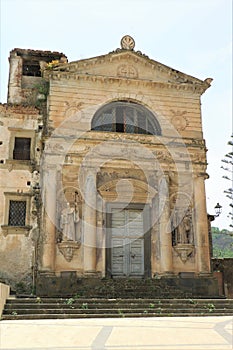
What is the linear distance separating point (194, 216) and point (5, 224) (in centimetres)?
772

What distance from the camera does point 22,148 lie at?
16.8m

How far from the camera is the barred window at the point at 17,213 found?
15.8 meters

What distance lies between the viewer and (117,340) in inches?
276

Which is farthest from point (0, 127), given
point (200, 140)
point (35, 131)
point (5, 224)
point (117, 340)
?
point (117, 340)

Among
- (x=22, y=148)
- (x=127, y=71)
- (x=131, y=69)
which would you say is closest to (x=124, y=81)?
(x=127, y=71)

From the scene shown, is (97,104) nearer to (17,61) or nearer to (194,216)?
(17,61)

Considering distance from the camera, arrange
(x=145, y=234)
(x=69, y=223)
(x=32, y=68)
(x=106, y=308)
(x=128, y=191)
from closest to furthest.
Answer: (x=106, y=308)
(x=69, y=223)
(x=128, y=191)
(x=145, y=234)
(x=32, y=68)

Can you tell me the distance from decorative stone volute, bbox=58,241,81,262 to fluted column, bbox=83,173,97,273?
0.40 meters

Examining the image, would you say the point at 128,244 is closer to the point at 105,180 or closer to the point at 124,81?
the point at 105,180

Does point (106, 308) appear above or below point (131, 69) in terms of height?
below

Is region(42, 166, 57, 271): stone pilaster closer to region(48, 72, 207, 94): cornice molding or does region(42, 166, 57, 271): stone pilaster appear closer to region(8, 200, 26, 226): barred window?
region(8, 200, 26, 226): barred window

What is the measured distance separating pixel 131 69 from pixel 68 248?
8.55 meters

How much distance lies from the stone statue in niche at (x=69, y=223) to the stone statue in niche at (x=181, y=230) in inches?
158

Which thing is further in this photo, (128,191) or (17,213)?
(128,191)
